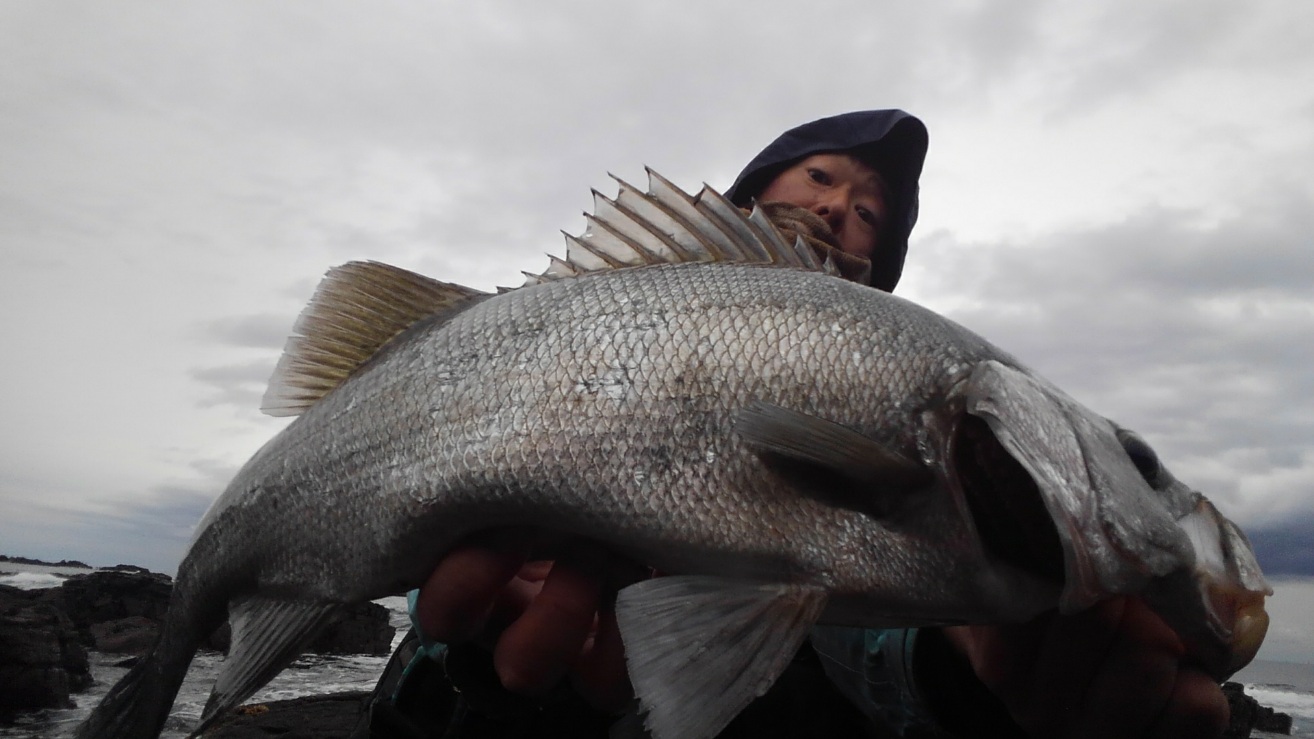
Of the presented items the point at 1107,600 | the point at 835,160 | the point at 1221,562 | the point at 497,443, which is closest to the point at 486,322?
the point at 497,443

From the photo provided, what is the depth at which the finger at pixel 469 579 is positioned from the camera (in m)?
1.84

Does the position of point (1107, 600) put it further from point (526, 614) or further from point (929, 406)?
point (526, 614)

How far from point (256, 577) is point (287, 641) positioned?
188mm

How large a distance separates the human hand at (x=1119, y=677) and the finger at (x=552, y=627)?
981mm

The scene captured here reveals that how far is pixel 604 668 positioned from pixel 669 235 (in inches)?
44.5

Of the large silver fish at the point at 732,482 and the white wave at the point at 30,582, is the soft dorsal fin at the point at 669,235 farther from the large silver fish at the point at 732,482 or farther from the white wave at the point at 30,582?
the white wave at the point at 30,582

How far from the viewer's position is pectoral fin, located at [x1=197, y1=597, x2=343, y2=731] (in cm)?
192

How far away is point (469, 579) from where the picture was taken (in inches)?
72.9

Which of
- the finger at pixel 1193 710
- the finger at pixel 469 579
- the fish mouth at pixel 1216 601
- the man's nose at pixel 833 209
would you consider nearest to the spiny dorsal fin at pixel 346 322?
A: the finger at pixel 469 579

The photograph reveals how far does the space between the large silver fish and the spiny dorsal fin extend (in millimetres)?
186

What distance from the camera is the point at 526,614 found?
190 centimetres

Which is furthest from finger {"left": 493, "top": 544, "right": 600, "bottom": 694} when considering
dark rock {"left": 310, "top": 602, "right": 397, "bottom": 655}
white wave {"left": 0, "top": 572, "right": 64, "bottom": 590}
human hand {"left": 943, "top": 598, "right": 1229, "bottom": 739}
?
white wave {"left": 0, "top": 572, "right": 64, "bottom": 590}

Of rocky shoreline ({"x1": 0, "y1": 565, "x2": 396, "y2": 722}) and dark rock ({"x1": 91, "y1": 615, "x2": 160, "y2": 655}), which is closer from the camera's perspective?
rocky shoreline ({"x1": 0, "y1": 565, "x2": 396, "y2": 722})

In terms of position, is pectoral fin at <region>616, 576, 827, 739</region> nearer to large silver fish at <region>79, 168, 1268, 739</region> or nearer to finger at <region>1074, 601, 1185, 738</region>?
large silver fish at <region>79, 168, 1268, 739</region>
